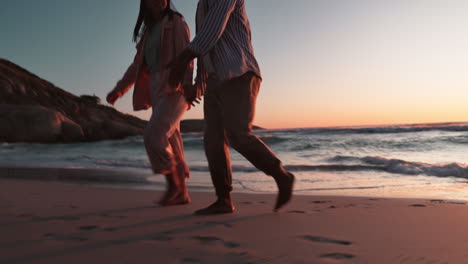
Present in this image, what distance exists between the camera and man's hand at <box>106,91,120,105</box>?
11.0 ft

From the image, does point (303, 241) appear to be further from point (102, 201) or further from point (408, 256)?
point (102, 201)

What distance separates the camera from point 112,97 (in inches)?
133

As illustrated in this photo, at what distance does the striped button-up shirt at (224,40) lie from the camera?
7.52 ft

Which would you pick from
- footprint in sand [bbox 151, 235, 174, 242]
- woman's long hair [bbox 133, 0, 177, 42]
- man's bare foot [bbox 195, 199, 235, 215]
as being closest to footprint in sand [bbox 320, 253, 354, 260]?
footprint in sand [bbox 151, 235, 174, 242]

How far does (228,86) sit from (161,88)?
0.82 metres

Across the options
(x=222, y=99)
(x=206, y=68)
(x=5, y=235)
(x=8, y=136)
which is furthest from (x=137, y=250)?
(x=8, y=136)

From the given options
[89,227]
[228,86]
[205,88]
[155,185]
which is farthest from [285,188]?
[155,185]

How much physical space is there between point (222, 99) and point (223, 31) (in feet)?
1.46

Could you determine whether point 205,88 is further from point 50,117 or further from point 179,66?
point 50,117

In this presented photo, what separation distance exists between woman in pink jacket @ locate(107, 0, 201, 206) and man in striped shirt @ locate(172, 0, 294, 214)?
1.22 feet

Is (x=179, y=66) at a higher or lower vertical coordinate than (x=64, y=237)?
higher

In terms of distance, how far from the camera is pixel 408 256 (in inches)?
65.0

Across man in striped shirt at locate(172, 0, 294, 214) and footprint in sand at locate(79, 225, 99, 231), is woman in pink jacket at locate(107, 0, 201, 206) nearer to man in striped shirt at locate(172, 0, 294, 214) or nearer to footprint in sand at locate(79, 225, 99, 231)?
man in striped shirt at locate(172, 0, 294, 214)

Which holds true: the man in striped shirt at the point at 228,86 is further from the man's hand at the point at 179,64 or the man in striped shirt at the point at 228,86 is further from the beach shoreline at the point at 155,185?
the beach shoreline at the point at 155,185
